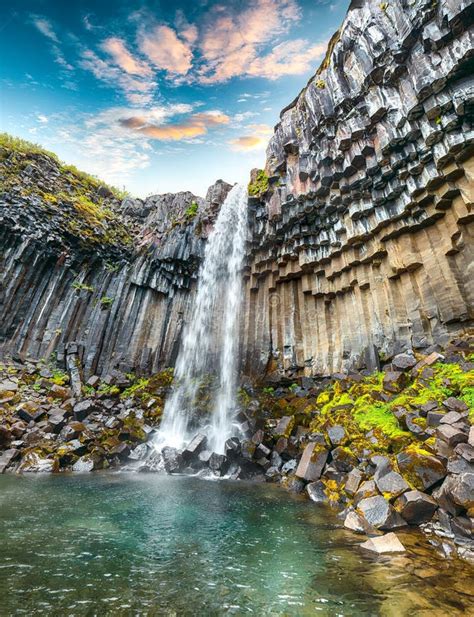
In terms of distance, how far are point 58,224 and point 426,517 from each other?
77.5ft

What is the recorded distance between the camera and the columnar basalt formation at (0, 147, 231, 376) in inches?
761

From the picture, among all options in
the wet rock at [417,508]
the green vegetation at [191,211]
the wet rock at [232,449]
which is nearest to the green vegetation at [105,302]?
the green vegetation at [191,211]

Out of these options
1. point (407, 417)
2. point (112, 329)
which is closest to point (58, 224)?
point (112, 329)

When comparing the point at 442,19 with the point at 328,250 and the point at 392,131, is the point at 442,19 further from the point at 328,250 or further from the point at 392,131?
the point at 328,250

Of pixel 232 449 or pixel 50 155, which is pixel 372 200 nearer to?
pixel 232 449

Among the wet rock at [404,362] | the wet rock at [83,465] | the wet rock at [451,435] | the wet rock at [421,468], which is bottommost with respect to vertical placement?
the wet rock at [83,465]

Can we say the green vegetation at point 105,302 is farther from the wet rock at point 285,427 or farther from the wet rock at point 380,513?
the wet rock at point 380,513

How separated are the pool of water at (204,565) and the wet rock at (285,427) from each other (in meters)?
4.09

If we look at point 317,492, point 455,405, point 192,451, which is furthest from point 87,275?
point 455,405

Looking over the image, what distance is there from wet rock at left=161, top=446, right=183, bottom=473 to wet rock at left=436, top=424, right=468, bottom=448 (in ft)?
28.7

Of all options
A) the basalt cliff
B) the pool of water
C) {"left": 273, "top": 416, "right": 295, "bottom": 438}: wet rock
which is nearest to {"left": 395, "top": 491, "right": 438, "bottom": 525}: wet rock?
the pool of water

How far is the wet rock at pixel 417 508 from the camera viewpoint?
17.5 ft

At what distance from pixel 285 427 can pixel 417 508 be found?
20.9 feet

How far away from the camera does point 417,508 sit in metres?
5.33
